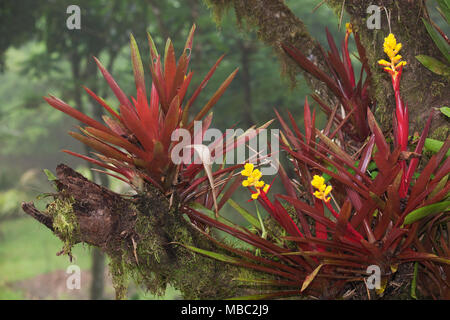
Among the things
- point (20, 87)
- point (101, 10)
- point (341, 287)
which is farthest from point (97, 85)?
point (20, 87)

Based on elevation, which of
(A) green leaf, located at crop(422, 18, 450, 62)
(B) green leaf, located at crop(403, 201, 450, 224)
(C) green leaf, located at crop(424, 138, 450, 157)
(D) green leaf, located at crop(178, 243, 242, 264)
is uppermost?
(A) green leaf, located at crop(422, 18, 450, 62)

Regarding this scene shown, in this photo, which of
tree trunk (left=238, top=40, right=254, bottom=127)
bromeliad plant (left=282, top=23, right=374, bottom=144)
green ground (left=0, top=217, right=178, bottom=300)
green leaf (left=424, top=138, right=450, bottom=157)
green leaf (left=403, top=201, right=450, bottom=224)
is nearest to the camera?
green leaf (left=403, top=201, right=450, bottom=224)

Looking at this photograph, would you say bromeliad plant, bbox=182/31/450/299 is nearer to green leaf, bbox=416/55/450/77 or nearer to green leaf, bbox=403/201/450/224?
green leaf, bbox=403/201/450/224

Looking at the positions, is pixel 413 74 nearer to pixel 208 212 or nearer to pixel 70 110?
pixel 208 212

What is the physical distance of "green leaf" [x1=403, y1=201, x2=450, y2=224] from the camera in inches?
28.4

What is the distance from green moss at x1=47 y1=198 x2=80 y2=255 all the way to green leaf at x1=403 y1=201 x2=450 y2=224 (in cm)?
65

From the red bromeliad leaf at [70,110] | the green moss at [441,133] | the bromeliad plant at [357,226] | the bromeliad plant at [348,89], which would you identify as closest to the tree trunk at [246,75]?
the bromeliad plant at [348,89]

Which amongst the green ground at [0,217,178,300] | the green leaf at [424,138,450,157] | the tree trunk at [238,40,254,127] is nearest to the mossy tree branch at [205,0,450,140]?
the green leaf at [424,138,450,157]

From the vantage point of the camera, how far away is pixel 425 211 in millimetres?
728

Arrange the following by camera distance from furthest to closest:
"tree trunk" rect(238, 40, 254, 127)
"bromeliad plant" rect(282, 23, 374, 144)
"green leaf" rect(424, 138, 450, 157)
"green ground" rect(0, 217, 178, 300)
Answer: "green ground" rect(0, 217, 178, 300) < "tree trunk" rect(238, 40, 254, 127) < "bromeliad plant" rect(282, 23, 374, 144) < "green leaf" rect(424, 138, 450, 157)

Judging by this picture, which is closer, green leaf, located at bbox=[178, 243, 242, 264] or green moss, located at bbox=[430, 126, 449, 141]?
green leaf, located at bbox=[178, 243, 242, 264]

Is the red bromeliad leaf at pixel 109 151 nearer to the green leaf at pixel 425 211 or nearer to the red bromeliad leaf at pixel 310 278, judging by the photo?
the red bromeliad leaf at pixel 310 278

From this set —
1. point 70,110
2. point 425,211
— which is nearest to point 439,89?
point 425,211
